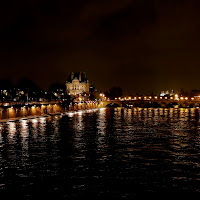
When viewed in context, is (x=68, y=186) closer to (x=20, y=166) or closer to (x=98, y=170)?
(x=98, y=170)

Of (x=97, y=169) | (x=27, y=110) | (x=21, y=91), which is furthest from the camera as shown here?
(x=21, y=91)

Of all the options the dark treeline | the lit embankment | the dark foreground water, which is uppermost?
the dark treeline

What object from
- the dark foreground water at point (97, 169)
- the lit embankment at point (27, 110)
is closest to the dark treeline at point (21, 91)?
the lit embankment at point (27, 110)

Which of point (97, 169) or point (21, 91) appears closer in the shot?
point (97, 169)

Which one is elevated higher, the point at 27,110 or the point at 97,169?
the point at 27,110

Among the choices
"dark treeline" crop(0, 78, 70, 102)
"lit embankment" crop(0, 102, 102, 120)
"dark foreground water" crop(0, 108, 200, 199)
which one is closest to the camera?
"dark foreground water" crop(0, 108, 200, 199)

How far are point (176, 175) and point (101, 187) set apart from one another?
4.65 metres

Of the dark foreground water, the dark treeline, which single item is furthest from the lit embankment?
the dark foreground water

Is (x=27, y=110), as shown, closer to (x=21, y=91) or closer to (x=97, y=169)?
(x=21, y=91)

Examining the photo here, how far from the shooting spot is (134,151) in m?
26.2

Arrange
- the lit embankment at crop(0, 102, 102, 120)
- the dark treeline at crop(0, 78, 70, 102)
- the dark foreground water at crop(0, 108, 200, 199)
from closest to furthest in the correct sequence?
1. the dark foreground water at crop(0, 108, 200, 199)
2. the lit embankment at crop(0, 102, 102, 120)
3. the dark treeline at crop(0, 78, 70, 102)

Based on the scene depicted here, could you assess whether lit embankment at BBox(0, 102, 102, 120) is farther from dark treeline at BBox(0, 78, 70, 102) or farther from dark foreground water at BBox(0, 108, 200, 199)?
dark foreground water at BBox(0, 108, 200, 199)

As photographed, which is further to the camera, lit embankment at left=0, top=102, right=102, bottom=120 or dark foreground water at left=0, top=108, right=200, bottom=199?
lit embankment at left=0, top=102, right=102, bottom=120

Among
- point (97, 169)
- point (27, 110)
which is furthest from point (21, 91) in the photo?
point (97, 169)
